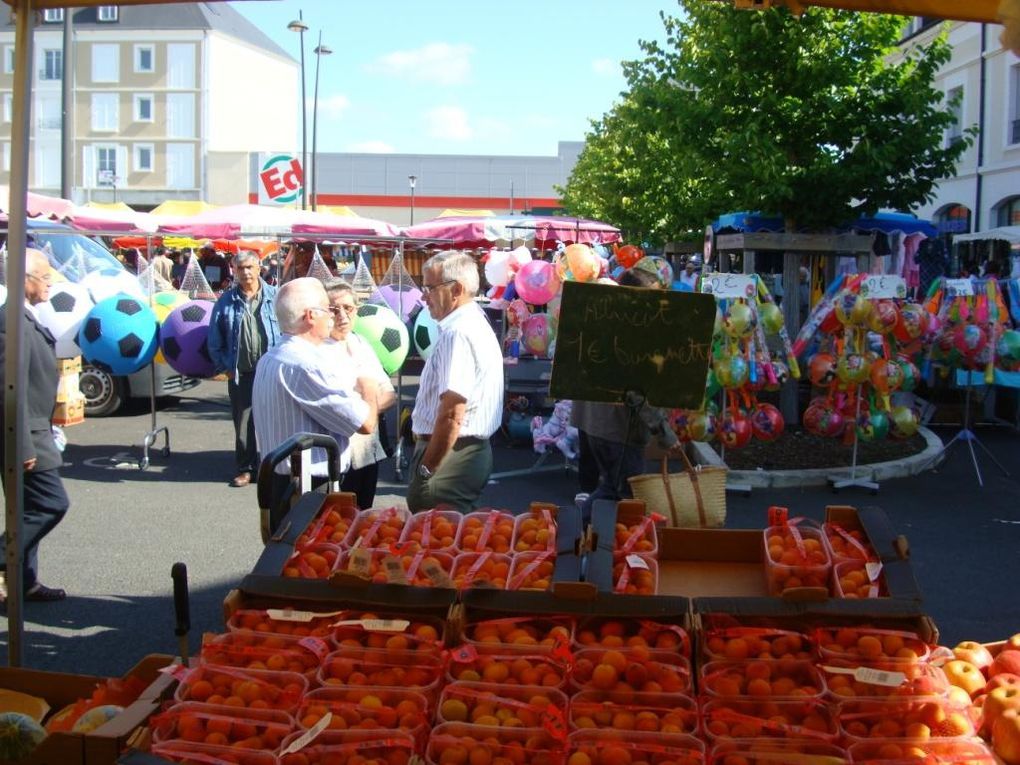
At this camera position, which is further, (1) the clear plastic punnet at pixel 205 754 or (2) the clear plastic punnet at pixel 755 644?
(2) the clear plastic punnet at pixel 755 644

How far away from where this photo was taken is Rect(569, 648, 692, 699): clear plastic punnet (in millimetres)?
2654

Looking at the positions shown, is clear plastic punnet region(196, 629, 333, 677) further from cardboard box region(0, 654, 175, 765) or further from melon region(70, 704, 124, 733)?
melon region(70, 704, 124, 733)

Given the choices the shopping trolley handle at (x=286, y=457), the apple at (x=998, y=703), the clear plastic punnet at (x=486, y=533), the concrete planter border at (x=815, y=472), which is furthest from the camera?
the concrete planter border at (x=815, y=472)

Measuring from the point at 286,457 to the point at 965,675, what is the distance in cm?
237

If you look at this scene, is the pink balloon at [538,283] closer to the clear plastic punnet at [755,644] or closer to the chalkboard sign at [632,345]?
the chalkboard sign at [632,345]

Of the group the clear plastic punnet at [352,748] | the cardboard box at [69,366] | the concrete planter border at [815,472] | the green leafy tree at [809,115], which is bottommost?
the concrete planter border at [815,472]

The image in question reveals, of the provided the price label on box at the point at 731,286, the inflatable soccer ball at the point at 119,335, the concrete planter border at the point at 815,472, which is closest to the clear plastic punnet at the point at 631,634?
the price label on box at the point at 731,286

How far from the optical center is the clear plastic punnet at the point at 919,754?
2428 mm

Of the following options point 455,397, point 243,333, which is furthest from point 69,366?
point 455,397

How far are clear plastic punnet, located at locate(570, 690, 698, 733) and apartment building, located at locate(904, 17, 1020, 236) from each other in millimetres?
27514

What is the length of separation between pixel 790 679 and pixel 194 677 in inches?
61.1

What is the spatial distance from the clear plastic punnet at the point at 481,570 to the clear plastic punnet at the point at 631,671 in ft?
1.31

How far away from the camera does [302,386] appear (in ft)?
16.1

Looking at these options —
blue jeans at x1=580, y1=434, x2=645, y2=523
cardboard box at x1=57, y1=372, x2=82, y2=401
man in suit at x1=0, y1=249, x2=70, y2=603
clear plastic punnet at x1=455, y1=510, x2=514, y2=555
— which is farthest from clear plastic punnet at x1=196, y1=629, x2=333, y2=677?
cardboard box at x1=57, y1=372, x2=82, y2=401
